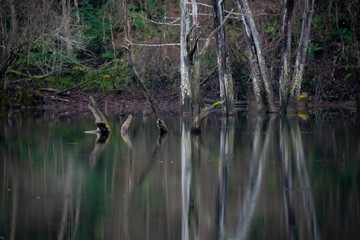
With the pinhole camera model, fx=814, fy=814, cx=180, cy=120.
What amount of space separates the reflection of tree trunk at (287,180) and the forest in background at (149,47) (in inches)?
565

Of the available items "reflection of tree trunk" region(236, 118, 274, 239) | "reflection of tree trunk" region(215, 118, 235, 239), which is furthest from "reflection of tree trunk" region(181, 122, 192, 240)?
"reflection of tree trunk" region(236, 118, 274, 239)

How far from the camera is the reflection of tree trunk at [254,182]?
33.6ft

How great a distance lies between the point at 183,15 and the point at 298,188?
16.6 metres

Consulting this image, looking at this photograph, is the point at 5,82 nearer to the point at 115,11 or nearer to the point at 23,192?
the point at 115,11

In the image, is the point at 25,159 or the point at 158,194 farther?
the point at 25,159

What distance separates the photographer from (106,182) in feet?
45.6

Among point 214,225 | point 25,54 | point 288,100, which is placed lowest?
point 214,225

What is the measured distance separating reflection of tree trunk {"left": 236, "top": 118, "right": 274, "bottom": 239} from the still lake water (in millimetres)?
23

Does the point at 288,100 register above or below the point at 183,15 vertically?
below

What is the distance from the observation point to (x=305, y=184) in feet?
43.7

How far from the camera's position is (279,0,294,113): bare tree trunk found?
101 feet

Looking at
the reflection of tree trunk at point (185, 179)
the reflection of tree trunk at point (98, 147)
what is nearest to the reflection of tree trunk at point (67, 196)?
the reflection of tree trunk at point (98, 147)

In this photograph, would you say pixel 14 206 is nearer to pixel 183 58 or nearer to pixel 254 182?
pixel 254 182

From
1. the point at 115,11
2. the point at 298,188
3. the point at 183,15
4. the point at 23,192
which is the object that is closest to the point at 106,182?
the point at 23,192
